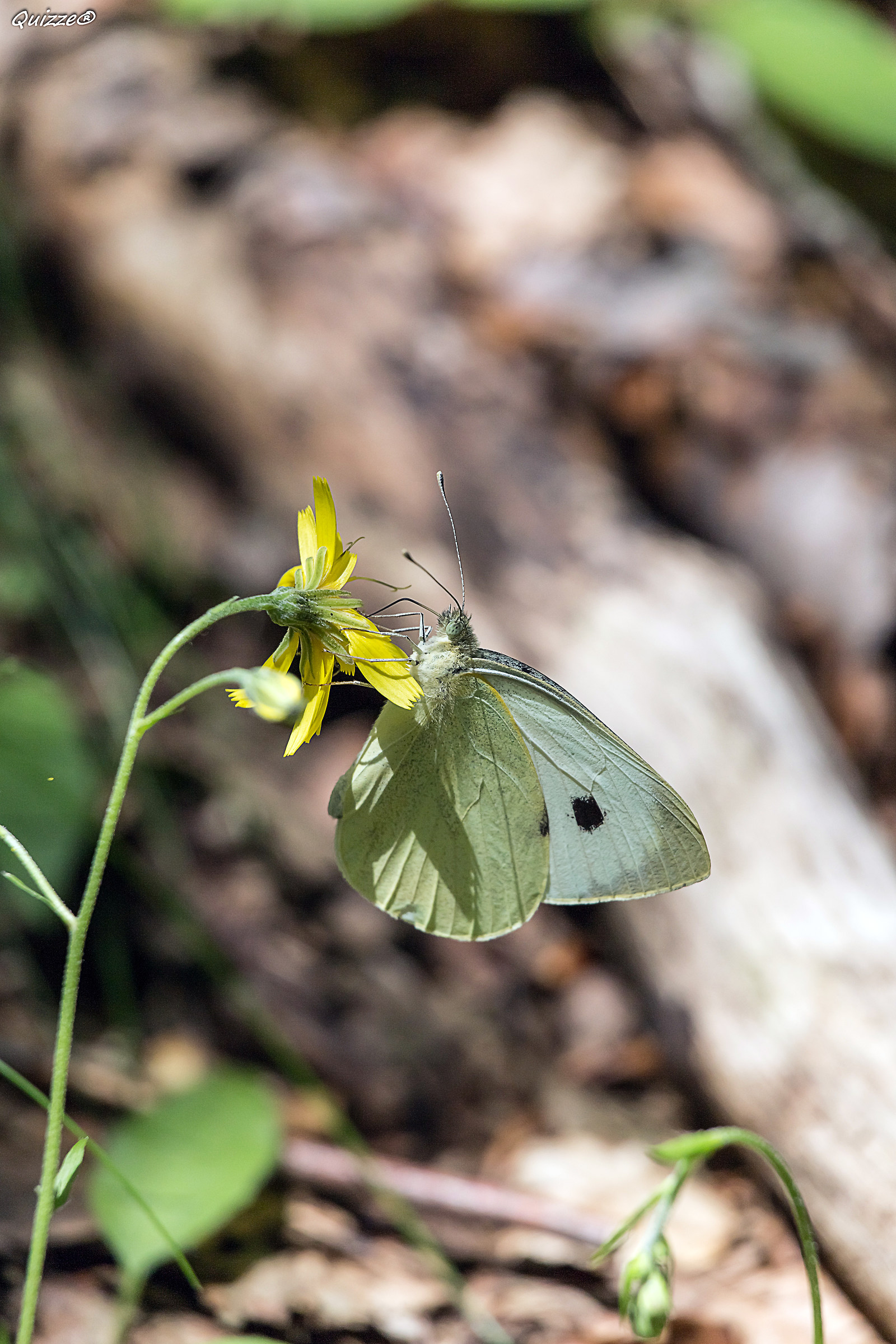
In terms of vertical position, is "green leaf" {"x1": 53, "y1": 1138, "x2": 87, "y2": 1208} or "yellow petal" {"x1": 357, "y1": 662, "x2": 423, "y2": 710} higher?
"yellow petal" {"x1": 357, "y1": 662, "x2": 423, "y2": 710}

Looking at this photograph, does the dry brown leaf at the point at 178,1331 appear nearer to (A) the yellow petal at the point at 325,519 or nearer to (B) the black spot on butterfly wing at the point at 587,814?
(B) the black spot on butterfly wing at the point at 587,814

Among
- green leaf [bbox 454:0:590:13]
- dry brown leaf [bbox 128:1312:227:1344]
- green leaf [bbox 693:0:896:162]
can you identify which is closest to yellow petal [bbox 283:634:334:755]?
dry brown leaf [bbox 128:1312:227:1344]

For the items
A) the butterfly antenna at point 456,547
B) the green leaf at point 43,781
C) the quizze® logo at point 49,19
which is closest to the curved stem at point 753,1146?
the green leaf at point 43,781

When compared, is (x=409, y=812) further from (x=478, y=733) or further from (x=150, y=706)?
(x=150, y=706)

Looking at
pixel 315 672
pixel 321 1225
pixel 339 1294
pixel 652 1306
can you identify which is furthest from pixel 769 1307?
pixel 315 672

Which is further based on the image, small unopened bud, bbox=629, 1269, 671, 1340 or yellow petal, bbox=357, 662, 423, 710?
yellow petal, bbox=357, 662, 423, 710

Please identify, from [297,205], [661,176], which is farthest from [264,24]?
[661,176]

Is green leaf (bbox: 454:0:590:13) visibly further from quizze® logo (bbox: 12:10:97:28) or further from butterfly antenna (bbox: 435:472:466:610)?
butterfly antenna (bbox: 435:472:466:610)
